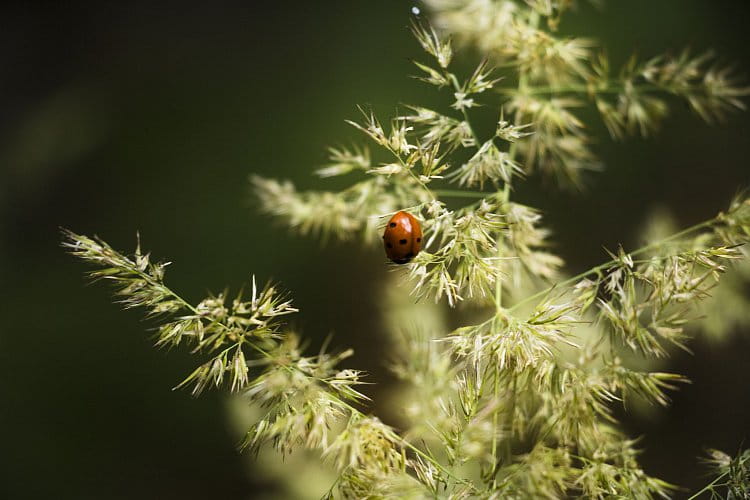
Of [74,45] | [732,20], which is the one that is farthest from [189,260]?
[732,20]

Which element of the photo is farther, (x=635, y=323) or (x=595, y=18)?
(x=595, y=18)

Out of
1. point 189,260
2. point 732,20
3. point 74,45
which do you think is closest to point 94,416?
point 189,260

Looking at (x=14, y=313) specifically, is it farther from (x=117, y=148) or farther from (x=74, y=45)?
(x=74, y=45)

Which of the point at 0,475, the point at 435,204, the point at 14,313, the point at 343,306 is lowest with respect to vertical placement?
the point at 0,475

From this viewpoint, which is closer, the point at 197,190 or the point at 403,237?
the point at 403,237

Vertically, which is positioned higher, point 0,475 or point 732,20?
point 732,20

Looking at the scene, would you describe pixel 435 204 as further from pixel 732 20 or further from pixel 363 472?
pixel 732 20
